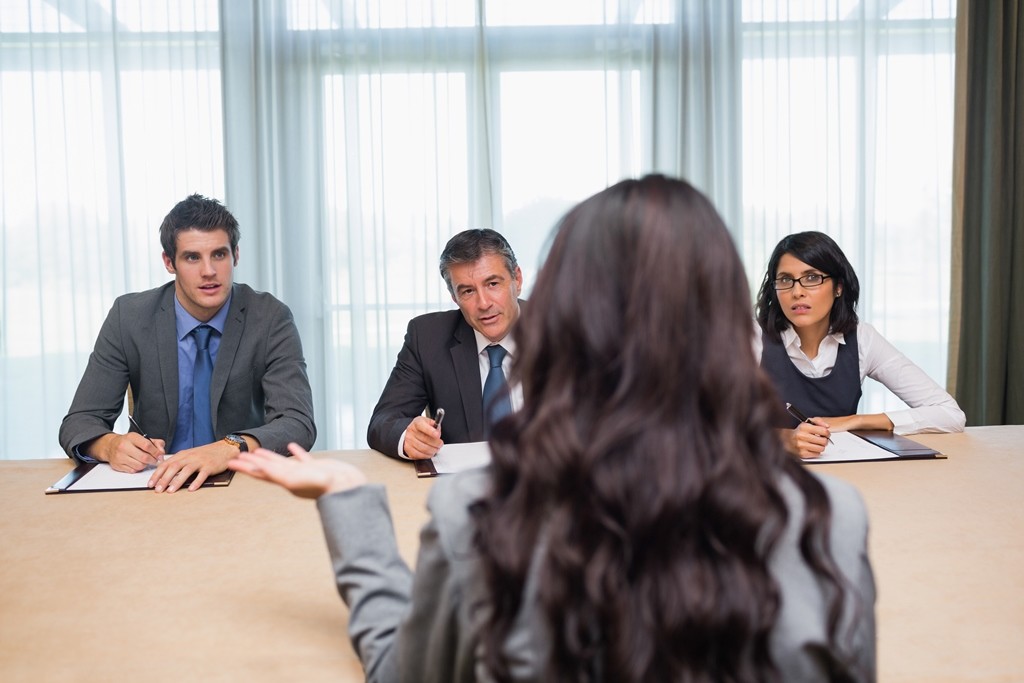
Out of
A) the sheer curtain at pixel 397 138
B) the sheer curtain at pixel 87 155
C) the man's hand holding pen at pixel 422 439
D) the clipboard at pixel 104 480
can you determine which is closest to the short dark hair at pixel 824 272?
the man's hand holding pen at pixel 422 439

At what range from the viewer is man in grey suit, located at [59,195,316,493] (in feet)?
8.55

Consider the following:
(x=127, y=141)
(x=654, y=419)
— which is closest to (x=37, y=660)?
(x=654, y=419)

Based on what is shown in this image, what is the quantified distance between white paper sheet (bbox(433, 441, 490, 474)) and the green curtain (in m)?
3.04

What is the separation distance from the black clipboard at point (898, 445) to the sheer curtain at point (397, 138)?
208 cm

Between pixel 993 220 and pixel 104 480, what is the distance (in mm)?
3999

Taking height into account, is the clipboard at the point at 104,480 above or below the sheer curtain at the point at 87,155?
→ below

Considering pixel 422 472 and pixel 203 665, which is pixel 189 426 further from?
pixel 203 665

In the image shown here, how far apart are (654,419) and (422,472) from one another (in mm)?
1332

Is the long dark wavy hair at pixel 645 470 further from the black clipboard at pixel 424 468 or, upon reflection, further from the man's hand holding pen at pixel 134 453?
the man's hand holding pen at pixel 134 453

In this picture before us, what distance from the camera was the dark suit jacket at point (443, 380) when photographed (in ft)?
8.73

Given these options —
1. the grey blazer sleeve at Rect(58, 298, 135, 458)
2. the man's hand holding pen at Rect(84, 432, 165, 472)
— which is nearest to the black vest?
the man's hand holding pen at Rect(84, 432, 165, 472)

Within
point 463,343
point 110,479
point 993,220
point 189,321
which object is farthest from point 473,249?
point 993,220

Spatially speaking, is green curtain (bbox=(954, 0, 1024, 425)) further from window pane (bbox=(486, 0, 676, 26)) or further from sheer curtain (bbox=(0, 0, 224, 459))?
sheer curtain (bbox=(0, 0, 224, 459))

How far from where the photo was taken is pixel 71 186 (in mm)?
4262
